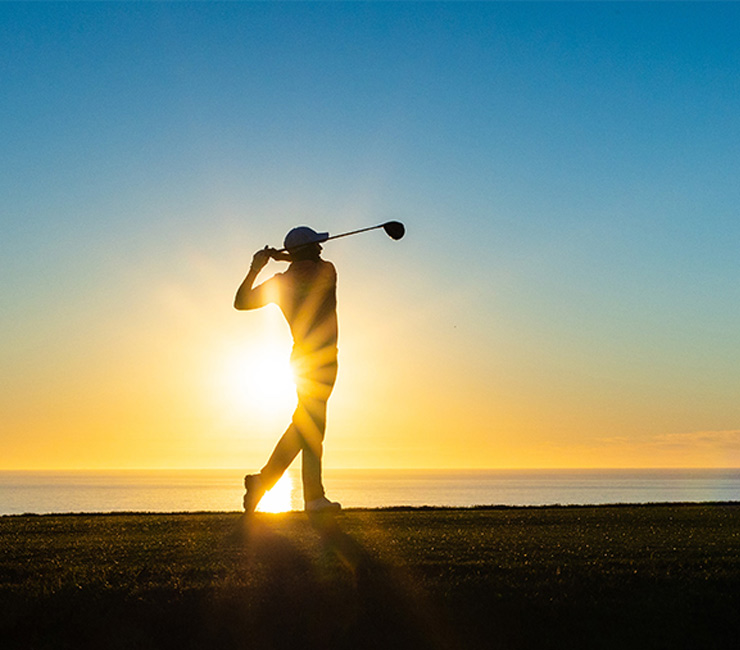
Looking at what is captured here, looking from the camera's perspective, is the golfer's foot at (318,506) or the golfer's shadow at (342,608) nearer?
the golfer's shadow at (342,608)

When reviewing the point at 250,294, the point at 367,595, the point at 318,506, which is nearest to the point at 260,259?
the point at 250,294

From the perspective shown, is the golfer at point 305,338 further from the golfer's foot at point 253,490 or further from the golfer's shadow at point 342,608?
the golfer's shadow at point 342,608

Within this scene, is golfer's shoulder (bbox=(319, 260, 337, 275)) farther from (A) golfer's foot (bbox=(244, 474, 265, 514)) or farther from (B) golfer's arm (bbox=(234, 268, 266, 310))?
(A) golfer's foot (bbox=(244, 474, 265, 514))

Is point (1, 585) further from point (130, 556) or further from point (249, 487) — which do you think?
point (249, 487)

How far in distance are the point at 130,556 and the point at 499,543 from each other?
423cm

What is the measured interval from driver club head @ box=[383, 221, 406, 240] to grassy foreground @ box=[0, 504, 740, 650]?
4165mm

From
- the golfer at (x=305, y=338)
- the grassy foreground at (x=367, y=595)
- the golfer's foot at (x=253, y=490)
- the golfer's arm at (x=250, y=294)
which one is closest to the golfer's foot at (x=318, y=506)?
the golfer at (x=305, y=338)

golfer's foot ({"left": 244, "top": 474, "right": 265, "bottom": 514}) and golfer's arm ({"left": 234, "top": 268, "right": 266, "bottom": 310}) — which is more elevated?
golfer's arm ({"left": 234, "top": 268, "right": 266, "bottom": 310})

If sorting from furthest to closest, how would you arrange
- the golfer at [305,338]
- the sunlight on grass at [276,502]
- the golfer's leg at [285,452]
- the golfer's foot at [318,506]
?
the sunlight on grass at [276,502] → the golfer's foot at [318,506] → the golfer's leg at [285,452] → the golfer at [305,338]

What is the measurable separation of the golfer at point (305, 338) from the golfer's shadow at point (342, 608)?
2674 millimetres

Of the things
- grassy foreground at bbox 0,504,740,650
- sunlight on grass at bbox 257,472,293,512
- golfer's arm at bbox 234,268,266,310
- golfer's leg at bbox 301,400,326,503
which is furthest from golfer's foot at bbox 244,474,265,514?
golfer's arm at bbox 234,268,266,310

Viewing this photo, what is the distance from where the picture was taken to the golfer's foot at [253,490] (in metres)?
11.8

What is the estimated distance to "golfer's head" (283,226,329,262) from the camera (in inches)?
463

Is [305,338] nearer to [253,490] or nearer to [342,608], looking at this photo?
[253,490]
